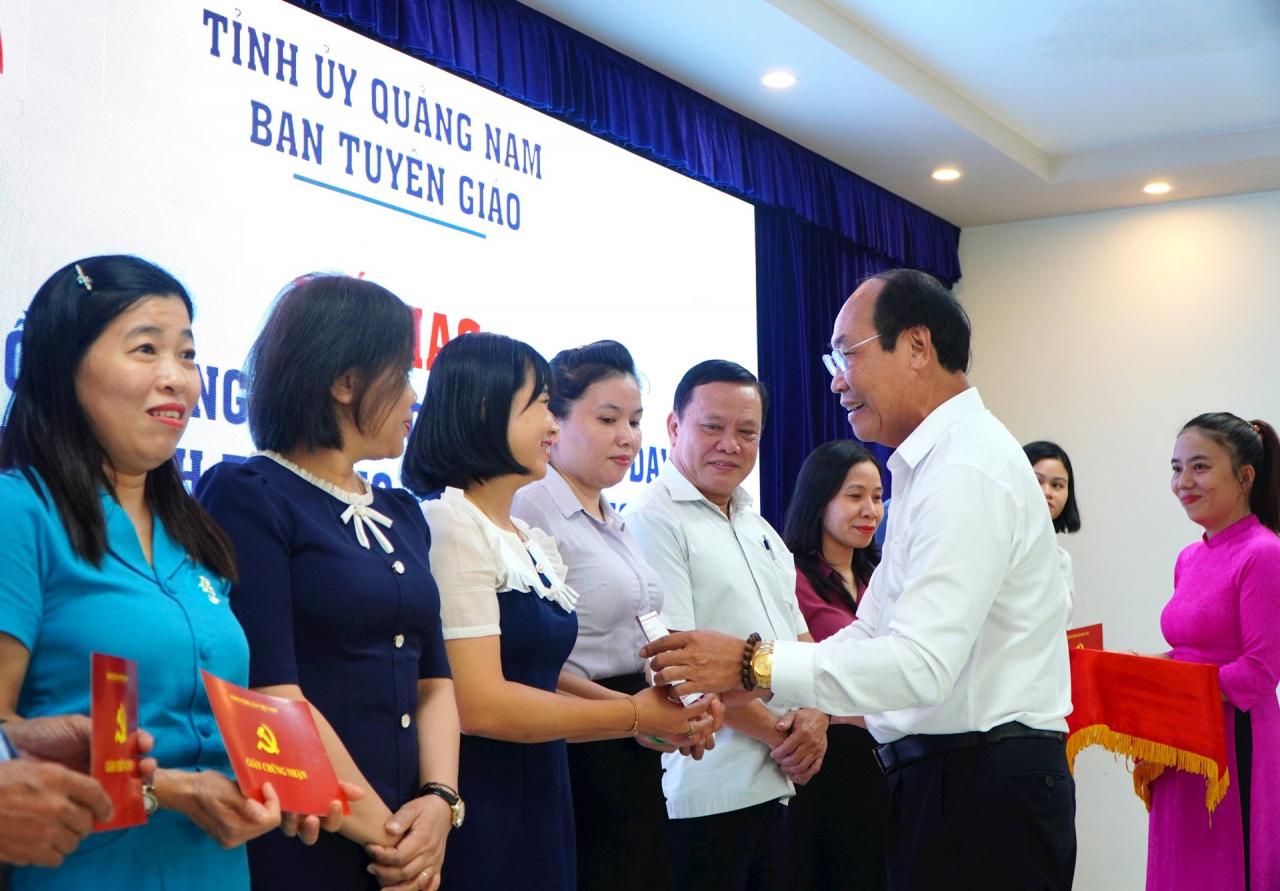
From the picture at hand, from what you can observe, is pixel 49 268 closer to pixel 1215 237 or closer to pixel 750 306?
pixel 750 306

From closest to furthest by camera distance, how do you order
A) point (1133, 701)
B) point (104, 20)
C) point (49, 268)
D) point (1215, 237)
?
1. point (49, 268)
2. point (104, 20)
3. point (1133, 701)
4. point (1215, 237)

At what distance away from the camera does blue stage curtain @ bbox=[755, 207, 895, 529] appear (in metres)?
5.80

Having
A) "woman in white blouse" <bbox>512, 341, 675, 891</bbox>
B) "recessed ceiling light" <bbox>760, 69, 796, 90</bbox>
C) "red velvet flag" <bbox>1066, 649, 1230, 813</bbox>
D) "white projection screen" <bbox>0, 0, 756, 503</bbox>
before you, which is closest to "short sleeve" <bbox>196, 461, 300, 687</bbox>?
"woman in white blouse" <bbox>512, 341, 675, 891</bbox>

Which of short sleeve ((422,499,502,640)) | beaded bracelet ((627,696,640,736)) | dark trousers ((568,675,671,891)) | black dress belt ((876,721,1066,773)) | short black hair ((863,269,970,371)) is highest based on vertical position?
short black hair ((863,269,970,371))

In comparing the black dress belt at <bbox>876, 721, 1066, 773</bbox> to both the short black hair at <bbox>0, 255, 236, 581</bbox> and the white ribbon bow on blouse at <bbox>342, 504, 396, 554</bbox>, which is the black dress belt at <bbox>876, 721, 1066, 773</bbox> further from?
the short black hair at <bbox>0, 255, 236, 581</bbox>

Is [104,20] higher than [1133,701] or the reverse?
higher

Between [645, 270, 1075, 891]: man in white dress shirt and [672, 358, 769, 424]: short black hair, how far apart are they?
3.05 ft

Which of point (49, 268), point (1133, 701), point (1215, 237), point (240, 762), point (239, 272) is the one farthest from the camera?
point (1215, 237)

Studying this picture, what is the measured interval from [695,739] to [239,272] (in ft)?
Answer: 5.08

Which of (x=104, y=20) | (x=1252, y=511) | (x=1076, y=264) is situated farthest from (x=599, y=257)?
(x=1076, y=264)

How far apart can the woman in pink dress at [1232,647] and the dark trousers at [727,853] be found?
177 centimetres

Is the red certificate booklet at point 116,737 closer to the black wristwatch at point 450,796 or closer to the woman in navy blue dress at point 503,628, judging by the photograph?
the black wristwatch at point 450,796

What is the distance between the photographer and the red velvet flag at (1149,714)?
3.82m

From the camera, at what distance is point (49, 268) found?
2.62 m
